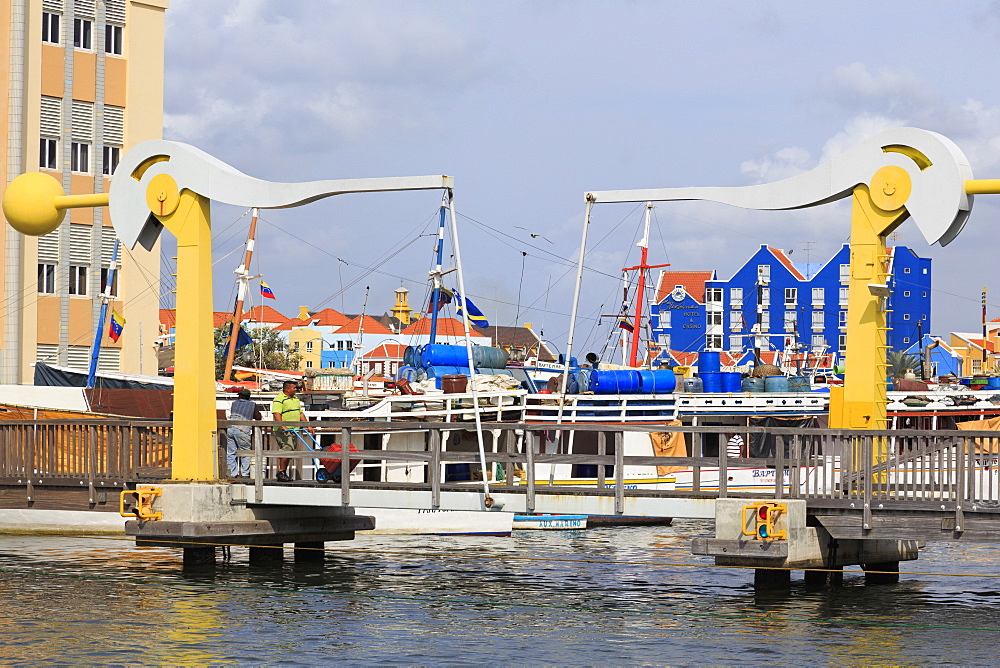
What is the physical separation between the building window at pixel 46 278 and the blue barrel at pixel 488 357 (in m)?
20.2

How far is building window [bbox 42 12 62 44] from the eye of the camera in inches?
2004

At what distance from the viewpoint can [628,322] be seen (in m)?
50.1

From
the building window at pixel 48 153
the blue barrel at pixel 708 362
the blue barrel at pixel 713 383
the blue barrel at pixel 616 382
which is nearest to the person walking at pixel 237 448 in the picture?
the blue barrel at pixel 616 382

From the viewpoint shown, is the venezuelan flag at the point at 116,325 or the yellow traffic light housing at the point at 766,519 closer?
the yellow traffic light housing at the point at 766,519

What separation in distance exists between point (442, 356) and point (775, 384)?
1104 centimetres

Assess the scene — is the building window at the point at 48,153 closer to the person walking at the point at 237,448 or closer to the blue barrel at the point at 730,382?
the blue barrel at the point at 730,382

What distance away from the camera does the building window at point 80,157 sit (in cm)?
5191

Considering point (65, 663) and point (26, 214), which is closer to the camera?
point (65, 663)

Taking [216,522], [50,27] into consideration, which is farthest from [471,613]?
[50,27]

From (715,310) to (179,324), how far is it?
328ft

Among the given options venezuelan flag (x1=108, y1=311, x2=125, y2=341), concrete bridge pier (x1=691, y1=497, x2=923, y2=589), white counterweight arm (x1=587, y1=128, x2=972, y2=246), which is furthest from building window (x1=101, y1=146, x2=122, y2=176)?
concrete bridge pier (x1=691, y1=497, x2=923, y2=589)

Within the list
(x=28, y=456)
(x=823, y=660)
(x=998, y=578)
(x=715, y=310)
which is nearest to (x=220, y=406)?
(x=28, y=456)

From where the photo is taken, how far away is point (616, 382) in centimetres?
3628

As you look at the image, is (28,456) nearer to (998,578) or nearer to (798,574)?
(798,574)
